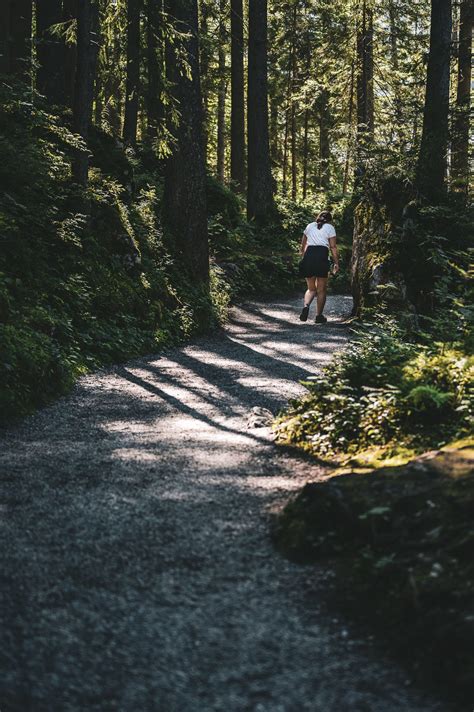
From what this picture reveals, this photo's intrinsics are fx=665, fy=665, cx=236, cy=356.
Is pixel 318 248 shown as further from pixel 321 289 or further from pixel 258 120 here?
pixel 258 120

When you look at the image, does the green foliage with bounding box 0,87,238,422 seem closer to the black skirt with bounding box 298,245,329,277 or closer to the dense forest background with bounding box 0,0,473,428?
the dense forest background with bounding box 0,0,473,428

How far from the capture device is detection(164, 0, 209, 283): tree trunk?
13781 mm

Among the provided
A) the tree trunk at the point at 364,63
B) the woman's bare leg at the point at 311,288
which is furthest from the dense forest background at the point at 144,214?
the tree trunk at the point at 364,63

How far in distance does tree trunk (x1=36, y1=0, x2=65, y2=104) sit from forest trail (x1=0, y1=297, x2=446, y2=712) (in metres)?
11.7

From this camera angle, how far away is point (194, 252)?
1498 centimetres

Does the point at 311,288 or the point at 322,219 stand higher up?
the point at 322,219

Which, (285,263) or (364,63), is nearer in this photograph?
(285,263)

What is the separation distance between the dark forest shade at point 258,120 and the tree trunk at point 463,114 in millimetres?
6327

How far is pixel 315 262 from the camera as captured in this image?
13734 millimetres

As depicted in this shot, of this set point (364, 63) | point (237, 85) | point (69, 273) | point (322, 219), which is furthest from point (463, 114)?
point (237, 85)

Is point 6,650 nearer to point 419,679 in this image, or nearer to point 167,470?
point 419,679

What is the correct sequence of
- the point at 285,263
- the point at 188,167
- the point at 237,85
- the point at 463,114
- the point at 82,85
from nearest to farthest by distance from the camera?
the point at 82,85
the point at 463,114
the point at 188,167
the point at 285,263
the point at 237,85

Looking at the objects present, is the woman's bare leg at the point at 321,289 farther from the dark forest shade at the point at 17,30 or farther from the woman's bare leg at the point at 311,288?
the dark forest shade at the point at 17,30

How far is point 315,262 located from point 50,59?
27.1ft
